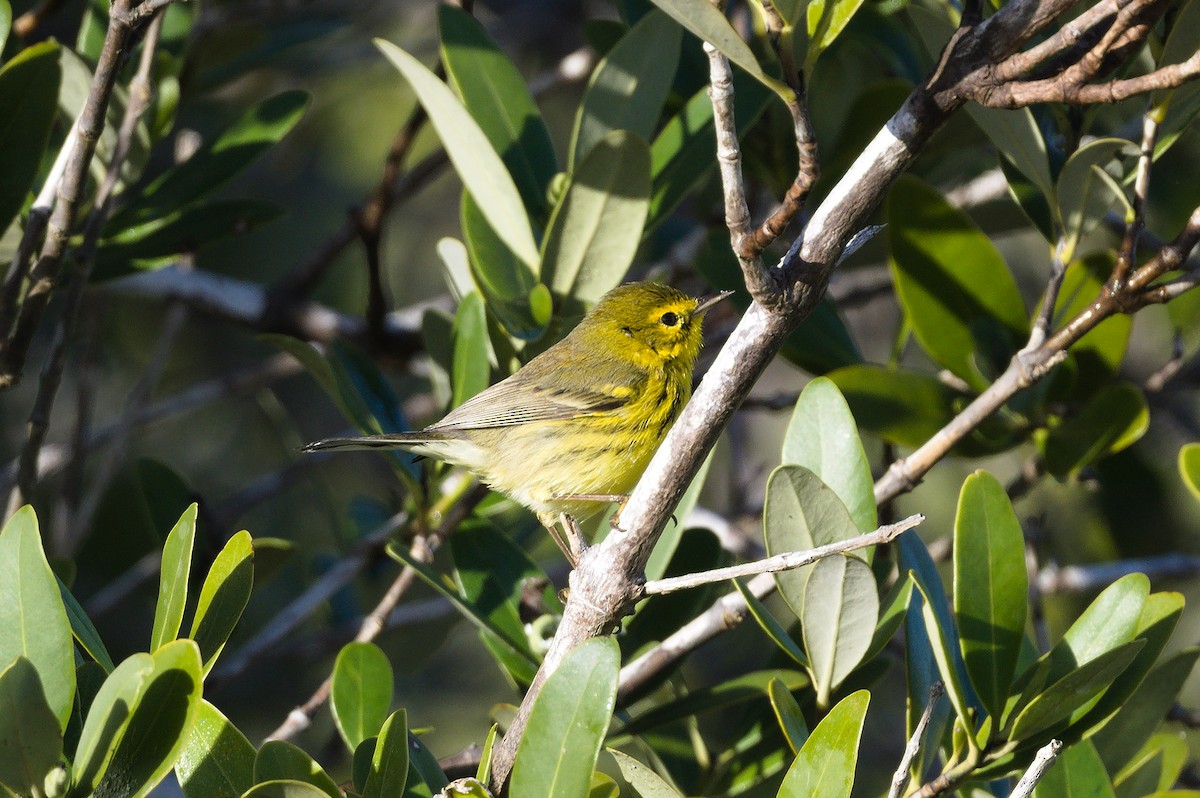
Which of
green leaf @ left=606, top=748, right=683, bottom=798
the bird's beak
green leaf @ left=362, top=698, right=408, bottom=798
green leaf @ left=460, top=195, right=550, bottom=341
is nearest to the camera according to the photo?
green leaf @ left=362, top=698, right=408, bottom=798

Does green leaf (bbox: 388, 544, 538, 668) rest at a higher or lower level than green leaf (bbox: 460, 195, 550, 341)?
lower

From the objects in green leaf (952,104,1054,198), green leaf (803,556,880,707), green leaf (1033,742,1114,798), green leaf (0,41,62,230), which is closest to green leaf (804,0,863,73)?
green leaf (952,104,1054,198)

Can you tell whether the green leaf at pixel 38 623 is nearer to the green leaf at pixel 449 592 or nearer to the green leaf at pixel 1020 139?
the green leaf at pixel 449 592

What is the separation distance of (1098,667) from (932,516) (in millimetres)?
3915

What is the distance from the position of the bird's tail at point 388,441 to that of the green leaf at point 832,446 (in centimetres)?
123

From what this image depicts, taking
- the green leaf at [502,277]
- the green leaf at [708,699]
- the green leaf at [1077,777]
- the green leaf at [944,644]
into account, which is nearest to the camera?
the green leaf at [944,644]

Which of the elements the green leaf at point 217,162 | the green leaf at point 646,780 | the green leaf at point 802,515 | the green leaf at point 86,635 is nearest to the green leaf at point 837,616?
the green leaf at point 802,515

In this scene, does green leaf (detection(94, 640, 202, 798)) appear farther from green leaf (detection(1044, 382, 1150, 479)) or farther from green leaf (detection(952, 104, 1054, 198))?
green leaf (detection(1044, 382, 1150, 479))

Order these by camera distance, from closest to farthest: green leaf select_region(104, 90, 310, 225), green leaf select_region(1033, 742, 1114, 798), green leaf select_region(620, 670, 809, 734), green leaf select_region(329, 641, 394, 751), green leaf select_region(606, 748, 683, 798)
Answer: green leaf select_region(606, 748, 683, 798) → green leaf select_region(1033, 742, 1114, 798) → green leaf select_region(329, 641, 394, 751) → green leaf select_region(620, 670, 809, 734) → green leaf select_region(104, 90, 310, 225)

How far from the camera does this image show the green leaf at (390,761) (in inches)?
78.2

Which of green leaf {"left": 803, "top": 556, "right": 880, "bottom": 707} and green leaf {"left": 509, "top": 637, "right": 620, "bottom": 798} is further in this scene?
green leaf {"left": 803, "top": 556, "right": 880, "bottom": 707}

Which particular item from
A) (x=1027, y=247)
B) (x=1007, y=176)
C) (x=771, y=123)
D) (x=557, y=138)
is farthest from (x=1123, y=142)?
(x=557, y=138)

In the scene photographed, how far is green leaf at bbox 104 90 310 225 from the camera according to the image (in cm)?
350

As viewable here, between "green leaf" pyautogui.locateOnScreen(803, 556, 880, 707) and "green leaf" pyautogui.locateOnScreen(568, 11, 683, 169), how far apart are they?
4.56 ft
